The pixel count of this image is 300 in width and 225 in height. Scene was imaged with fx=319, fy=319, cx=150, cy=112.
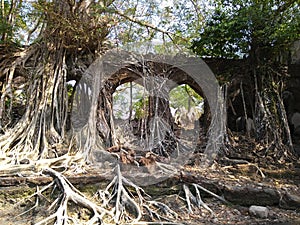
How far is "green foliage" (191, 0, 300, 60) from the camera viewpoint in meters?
4.63

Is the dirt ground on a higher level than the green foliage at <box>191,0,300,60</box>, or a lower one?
lower

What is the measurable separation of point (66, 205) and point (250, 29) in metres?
3.70

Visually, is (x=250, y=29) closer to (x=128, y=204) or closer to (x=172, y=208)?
(x=172, y=208)

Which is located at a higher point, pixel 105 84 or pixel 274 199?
pixel 105 84

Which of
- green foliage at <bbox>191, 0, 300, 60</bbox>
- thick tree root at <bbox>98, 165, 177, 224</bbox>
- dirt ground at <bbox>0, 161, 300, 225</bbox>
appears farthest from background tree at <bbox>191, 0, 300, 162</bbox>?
thick tree root at <bbox>98, 165, 177, 224</bbox>

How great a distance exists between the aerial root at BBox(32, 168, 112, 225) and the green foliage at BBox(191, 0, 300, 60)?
10.6ft

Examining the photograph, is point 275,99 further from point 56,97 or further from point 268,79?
point 56,97

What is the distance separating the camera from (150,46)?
5.77 metres

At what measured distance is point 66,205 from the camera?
279cm

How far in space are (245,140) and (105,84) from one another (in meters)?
2.55

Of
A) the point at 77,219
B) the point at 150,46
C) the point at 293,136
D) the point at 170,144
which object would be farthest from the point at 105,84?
the point at 293,136

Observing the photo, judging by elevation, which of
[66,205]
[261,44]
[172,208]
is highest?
[261,44]

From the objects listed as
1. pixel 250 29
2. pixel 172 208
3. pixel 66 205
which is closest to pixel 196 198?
pixel 172 208

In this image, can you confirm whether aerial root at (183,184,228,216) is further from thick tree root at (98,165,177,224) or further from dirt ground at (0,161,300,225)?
thick tree root at (98,165,177,224)
